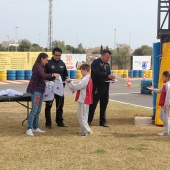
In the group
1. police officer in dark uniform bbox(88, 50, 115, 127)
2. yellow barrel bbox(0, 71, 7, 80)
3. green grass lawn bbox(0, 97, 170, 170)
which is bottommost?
green grass lawn bbox(0, 97, 170, 170)

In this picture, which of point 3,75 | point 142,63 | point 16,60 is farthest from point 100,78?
point 142,63

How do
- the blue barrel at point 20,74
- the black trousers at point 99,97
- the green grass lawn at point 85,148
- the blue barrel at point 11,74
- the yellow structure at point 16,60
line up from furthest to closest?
1. the yellow structure at point 16,60
2. the blue barrel at point 20,74
3. the blue barrel at point 11,74
4. the black trousers at point 99,97
5. the green grass lawn at point 85,148

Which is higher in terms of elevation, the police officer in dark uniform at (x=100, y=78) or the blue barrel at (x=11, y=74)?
the police officer in dark uniform at (x=100, y=78)

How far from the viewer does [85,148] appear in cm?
694

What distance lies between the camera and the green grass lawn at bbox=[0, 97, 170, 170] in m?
5.89

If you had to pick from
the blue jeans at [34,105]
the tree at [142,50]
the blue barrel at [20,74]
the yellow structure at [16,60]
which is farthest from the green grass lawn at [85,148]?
the tree at [142,50]

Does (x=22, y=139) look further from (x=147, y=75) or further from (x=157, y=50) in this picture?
(x=147, y=75)

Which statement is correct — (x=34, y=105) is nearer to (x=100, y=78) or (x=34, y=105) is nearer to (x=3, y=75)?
(x=100, y=78)

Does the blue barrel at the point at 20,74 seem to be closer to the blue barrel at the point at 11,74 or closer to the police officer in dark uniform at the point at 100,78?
the blue barrel at the point at 11,74

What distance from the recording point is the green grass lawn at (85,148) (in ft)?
19.3

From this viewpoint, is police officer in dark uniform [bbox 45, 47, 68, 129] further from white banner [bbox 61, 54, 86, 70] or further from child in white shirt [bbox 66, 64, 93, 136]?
white banner [bbox 61, 54, 86, 70]

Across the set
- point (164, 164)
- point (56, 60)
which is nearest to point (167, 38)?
point (56, 60)

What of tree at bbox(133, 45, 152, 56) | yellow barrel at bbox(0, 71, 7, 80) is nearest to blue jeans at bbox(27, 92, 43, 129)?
yellow barrel at bbox(0, 71, 7, 80)

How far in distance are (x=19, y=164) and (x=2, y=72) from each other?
22.8 m
